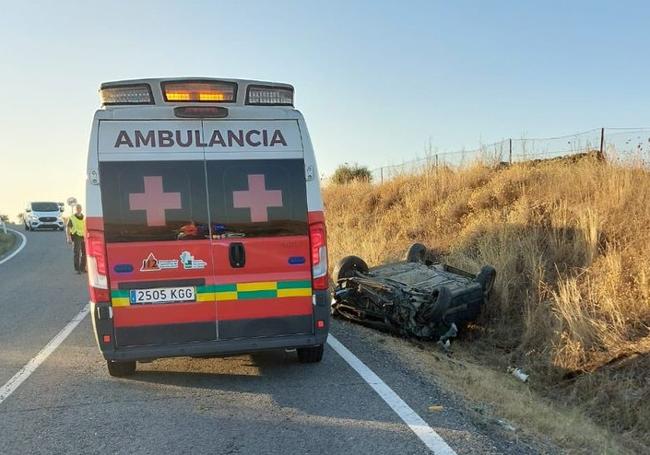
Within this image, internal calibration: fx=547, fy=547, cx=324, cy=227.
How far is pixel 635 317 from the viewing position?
635 cm

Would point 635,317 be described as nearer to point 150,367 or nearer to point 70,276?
point 150,367

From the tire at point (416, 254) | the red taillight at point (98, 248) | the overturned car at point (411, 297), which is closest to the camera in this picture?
the red taillight at point (98, 248)

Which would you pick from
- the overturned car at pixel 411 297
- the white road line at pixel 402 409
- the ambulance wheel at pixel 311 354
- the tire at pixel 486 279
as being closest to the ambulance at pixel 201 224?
the ambulance wheel at pixel 311 354

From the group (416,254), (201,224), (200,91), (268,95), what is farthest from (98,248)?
(416,254)

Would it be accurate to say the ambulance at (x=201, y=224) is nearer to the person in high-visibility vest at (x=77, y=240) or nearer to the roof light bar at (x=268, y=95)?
the roof light bar at (x=268, y=95)

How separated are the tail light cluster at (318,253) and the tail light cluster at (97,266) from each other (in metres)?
1.87

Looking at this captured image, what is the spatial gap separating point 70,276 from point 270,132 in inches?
395

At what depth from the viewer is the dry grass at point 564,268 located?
582cm

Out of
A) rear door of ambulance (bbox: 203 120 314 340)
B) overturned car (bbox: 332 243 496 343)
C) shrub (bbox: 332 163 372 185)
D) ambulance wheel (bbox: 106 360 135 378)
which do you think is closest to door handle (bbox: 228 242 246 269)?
rear door of ambulance (bbox: 203 120 314 340)

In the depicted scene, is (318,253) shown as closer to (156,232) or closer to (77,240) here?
(156,232)

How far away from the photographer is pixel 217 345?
5.11 metres

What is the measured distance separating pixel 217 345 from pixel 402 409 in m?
1.80

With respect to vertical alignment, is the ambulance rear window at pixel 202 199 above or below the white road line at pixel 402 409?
above

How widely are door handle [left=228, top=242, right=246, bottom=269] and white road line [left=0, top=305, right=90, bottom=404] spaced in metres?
2.46
